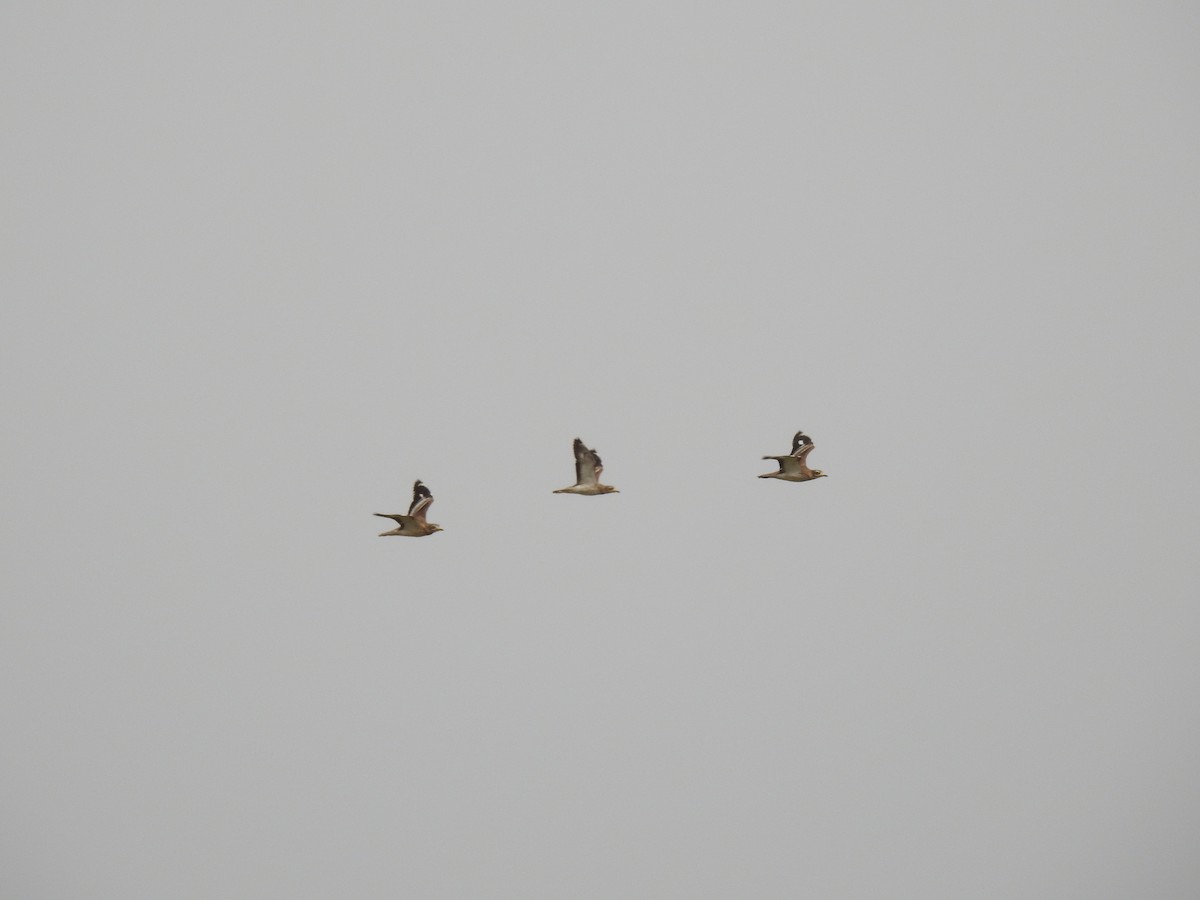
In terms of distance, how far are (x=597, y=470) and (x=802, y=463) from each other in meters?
8.72

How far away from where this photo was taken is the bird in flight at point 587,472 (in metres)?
49.0

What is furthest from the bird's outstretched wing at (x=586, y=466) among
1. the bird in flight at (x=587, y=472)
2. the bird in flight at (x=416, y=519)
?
the bird in flight at (x=416, y=519)

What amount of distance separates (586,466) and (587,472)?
31cm

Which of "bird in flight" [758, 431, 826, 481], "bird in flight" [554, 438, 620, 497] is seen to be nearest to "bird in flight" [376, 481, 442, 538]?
"bird in flight" [554, 438, 620, 497]

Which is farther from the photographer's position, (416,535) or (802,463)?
(802,463)

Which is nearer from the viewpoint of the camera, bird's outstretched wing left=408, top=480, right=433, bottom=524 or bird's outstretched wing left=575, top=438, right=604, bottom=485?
bird's outstretched wing left=408, top=480, right=433, bottom=524

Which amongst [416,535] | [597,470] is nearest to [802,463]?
[597,470]

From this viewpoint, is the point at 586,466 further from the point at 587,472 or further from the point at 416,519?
the point at 416,519

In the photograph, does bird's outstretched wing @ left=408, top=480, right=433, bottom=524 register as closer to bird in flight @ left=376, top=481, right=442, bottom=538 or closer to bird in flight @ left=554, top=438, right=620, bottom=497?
bird in flight @ left=376, top=481, right=442, bottom=538

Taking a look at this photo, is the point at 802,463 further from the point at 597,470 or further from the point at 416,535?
the point at 416,535

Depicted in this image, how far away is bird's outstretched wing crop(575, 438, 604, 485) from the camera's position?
49188 mm

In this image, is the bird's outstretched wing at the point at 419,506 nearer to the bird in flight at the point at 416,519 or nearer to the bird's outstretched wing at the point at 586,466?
the bird in flight at the point at 416,519

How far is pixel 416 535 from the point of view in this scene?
47.5 meters

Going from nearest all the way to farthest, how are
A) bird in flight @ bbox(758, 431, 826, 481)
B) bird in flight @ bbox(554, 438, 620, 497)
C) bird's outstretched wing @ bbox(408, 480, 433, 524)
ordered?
bird's outstretched wing @ bbox(408, 480, 433, 524) → bird in flight @ bbox(554, 438, 620, 497) → bird in flight @ bbox(758, 431, 826, 481)
